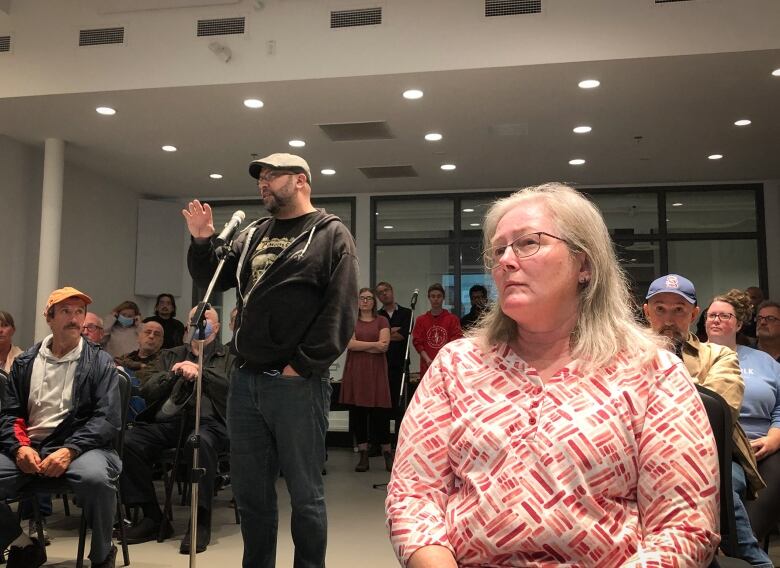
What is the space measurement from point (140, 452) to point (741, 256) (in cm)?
712

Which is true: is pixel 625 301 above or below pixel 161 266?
below

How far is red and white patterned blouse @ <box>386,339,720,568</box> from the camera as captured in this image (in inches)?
41.9

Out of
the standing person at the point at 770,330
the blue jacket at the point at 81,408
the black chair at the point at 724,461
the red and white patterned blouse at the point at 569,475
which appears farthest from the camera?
the standing person at the point at 770,330

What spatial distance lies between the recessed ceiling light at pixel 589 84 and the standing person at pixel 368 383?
2362 millimetres

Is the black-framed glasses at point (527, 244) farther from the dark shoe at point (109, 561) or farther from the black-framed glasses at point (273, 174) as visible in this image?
the dark shoe at point (109, 561)

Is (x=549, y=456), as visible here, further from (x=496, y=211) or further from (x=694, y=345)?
(x=694, y=345)

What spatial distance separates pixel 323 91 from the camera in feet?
16.7

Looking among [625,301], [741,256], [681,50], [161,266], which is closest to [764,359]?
[625,301]

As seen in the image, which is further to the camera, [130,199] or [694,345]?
[130,199]

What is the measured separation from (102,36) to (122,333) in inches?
104

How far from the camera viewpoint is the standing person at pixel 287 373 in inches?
80.5

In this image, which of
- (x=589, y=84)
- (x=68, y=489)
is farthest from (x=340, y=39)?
(x=68, y=489)

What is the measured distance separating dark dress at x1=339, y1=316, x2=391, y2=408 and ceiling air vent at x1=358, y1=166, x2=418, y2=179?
2369 mm

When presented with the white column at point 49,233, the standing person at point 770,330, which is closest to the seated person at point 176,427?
the white column at point 49,233
